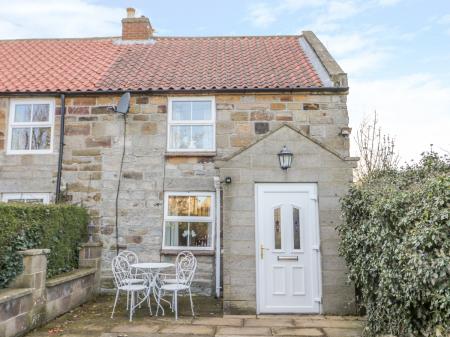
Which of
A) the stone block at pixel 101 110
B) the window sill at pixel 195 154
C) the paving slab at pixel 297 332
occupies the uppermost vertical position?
the stone block at pixel 101 110

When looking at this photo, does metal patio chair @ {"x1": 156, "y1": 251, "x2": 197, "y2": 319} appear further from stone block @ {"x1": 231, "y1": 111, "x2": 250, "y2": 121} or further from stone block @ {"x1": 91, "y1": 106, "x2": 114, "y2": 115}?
stone block @ {"x1": 91, "y1": 106, "x2": 114, "y2": 115}

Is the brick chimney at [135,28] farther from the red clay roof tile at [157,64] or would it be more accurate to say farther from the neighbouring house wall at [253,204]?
the neighbouring house wall at [253,204]

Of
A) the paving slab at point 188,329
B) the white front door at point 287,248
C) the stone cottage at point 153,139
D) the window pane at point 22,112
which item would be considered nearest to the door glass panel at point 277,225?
the white front door at point 287,248

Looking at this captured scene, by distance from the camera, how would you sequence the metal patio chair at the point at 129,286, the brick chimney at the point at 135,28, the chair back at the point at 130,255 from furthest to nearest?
the brick chimney at the point at 135,28, the chair back at the point at 130,255, the metal patio chair at the point at 129,286

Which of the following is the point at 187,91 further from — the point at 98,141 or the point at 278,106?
the point at 98,141

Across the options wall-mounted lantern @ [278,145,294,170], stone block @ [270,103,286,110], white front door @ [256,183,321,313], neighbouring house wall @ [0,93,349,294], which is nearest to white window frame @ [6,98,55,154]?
neighbouring house wall @ [0,93,349,294]

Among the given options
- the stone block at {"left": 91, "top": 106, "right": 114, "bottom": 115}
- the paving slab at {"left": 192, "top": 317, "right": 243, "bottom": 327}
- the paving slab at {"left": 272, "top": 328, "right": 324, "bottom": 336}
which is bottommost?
the paving slab at {"left": 272, "top": 328, "right": 324, "bottom": 336}

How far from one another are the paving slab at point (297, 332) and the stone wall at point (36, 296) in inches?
150

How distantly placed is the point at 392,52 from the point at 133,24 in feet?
27.6

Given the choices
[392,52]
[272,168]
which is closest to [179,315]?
[272,168]

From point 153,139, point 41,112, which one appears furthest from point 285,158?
point 41,112

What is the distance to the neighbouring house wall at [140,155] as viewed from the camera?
9.36m

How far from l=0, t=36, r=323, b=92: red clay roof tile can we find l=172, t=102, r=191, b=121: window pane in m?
0.44

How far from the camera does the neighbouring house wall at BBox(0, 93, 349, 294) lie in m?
9.36
